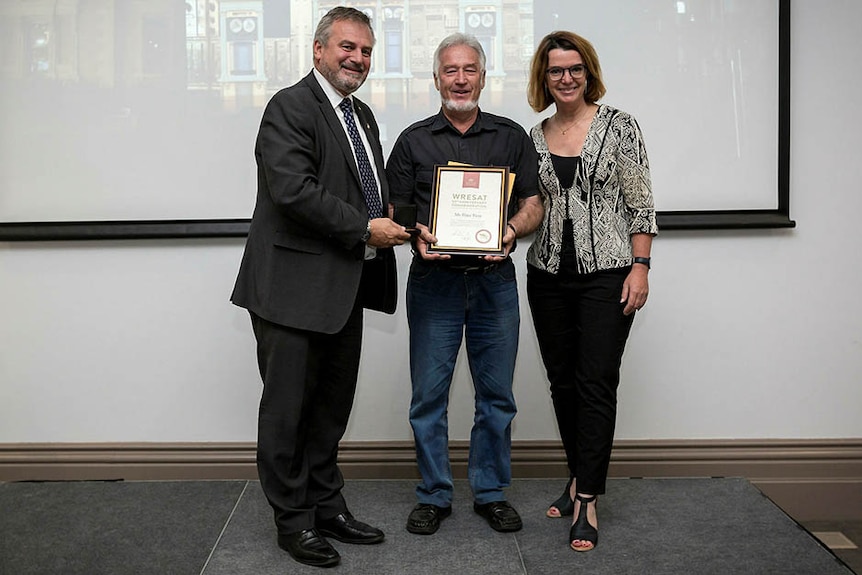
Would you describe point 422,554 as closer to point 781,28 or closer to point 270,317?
point 270,317

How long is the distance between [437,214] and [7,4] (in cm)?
181

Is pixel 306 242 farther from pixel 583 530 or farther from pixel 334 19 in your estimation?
pixel 583 530

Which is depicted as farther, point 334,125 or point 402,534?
point 402,534

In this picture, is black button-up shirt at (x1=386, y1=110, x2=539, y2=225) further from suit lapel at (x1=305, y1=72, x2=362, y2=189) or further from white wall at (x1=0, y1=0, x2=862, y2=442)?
white wall at (x1=0, y1=0, x2=862, y2=442)

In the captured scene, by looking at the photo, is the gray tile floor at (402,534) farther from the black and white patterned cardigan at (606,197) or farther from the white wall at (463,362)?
the black and white patterned cardigan at (606,197)

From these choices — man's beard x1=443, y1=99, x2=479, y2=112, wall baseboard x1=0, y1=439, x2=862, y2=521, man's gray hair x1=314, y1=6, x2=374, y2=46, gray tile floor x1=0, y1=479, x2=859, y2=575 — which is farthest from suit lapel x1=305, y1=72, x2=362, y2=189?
wall baseboard x1=0, y1=439, x2=862, y2=521

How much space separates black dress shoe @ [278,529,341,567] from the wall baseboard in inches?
29.4

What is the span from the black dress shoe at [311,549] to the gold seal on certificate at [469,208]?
0.91 metres

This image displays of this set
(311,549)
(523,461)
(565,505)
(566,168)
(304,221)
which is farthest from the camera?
(523,461)

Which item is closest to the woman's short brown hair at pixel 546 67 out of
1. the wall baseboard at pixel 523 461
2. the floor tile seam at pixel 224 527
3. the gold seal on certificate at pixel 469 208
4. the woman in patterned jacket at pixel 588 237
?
the woman in patterned jacket at pixel 588 237

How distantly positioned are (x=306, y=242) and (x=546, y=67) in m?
0.91

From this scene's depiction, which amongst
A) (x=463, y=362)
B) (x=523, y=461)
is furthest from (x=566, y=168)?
(x=523, y=461)

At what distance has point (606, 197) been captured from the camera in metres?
2.54

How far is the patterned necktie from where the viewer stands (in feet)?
8.13
